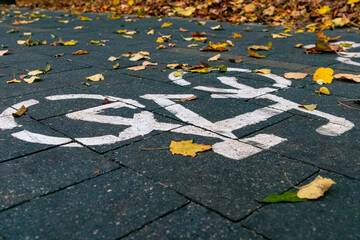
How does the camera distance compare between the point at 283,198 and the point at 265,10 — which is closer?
the point at 283,198

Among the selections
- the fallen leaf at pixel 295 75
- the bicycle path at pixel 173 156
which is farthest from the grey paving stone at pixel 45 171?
the fallen leaf at pixel 295 75

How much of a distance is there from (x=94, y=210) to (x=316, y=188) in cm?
89

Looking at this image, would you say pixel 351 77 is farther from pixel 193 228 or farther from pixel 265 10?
pixel 265 10

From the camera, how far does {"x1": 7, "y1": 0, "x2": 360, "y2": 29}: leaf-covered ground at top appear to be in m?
6.73

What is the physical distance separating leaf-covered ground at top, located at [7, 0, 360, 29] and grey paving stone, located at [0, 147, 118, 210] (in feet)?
17.8

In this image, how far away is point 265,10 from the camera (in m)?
7.66

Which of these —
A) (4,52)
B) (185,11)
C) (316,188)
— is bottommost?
(185,11)

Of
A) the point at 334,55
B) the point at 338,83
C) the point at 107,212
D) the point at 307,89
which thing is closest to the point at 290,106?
the point at 307,89

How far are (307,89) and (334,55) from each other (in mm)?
1532

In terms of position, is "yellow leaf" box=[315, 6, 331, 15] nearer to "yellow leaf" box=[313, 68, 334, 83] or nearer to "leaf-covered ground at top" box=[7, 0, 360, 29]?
"leaf-covered ground at top" box=[7, 0, 360, 29]

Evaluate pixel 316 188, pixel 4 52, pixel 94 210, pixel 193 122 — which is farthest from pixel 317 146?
pixel 4 52

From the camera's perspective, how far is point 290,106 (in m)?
2.76

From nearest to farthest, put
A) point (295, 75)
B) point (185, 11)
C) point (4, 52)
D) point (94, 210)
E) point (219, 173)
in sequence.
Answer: point (94, 210)
point (219, 173)
point (295, 75)
point (4, 52)
point (185, 11)

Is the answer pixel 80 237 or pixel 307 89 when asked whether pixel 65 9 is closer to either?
pixel 307 89
